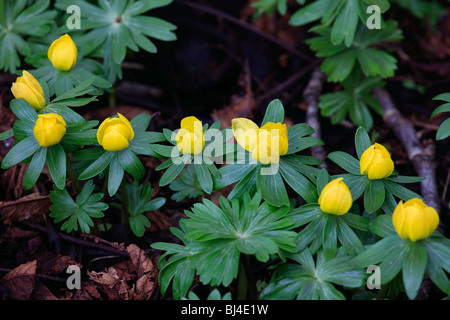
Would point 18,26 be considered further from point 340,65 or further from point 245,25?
point 340,65

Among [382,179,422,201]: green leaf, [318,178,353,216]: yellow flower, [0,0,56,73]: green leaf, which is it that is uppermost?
[0,0,56,73]: green leaf

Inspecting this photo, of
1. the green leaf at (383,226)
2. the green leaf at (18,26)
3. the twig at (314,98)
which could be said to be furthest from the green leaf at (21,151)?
the twig at (314,98)

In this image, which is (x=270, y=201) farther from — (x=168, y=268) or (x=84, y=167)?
(x=84, y=167)

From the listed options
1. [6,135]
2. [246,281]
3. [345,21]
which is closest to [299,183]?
[246,281]

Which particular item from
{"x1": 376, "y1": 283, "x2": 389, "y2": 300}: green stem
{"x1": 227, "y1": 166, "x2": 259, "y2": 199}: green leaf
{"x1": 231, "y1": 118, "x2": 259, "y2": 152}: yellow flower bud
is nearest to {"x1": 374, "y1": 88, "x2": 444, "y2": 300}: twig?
{"x1": 376, "y1": 283, "x2": 389, "y2": 300}: green stem

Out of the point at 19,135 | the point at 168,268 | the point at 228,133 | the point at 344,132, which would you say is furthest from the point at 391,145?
the point at 19,135

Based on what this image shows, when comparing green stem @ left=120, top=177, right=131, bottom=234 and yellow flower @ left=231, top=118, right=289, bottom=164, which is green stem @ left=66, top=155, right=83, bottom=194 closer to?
green stem @ left=120, top=177, right=131, bottom=234
